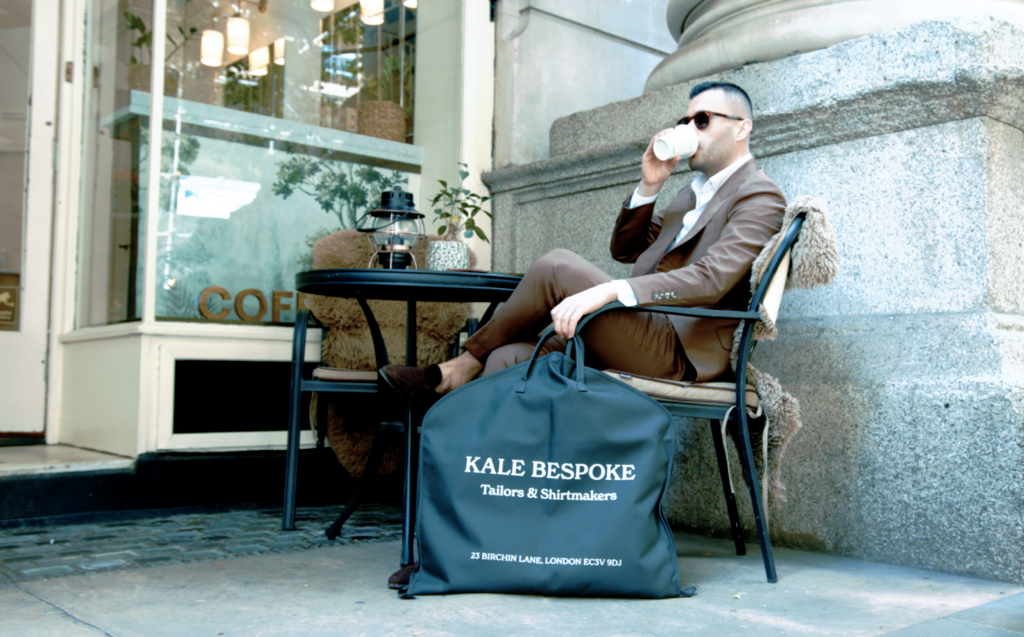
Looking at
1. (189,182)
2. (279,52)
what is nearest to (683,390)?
(189,182)

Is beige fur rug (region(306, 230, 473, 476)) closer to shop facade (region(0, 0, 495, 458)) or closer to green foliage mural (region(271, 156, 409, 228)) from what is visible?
shop facade (region(0, 0, 495, 458))

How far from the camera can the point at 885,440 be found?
97.7 inches

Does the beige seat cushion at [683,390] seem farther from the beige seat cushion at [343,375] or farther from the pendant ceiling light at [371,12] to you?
the pendant ceiling light at [371,12]

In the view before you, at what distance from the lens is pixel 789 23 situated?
3150 millimetres

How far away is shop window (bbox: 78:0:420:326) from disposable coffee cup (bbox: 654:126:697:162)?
6.20 feet

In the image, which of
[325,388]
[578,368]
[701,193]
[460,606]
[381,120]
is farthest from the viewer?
[381,120]

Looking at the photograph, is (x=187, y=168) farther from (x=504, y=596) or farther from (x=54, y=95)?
(x=504, y=596)

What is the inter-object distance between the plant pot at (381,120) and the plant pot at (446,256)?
1389 mm

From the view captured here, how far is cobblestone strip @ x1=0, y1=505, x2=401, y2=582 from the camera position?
2381 mm

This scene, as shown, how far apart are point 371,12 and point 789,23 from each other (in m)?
2.08

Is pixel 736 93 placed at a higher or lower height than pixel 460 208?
higher

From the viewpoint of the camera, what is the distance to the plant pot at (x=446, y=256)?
2.97 metres

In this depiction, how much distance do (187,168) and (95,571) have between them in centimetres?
193

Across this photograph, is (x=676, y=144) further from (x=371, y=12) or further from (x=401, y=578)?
(x=371, y=12)
